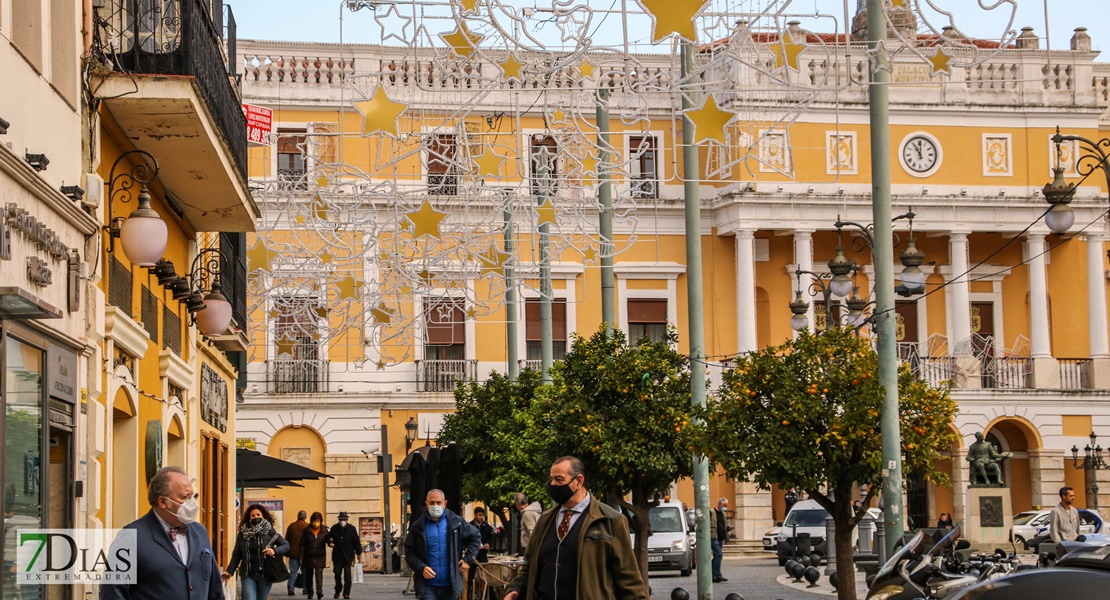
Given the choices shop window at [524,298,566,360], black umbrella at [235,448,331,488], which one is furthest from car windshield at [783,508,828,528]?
black umbrella at [235,448,331,488]

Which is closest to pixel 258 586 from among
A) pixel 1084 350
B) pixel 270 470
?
pixel 270 470

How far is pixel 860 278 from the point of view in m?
55.0

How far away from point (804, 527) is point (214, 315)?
86.2 ft

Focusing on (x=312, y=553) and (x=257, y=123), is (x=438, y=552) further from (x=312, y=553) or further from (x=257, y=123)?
(x=312, y=553)

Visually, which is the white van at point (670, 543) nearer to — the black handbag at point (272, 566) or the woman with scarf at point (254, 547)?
the black handbag at point (272, 566)

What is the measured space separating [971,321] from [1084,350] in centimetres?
380

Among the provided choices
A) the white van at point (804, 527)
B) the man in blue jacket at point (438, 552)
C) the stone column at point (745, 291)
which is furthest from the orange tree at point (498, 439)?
the stone column at point (745, 291)

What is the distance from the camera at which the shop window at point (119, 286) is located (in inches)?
560

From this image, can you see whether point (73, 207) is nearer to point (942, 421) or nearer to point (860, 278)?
point (942, 421)

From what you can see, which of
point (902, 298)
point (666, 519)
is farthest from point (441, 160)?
point (902, 298)

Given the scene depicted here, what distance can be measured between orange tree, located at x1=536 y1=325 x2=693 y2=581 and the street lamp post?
3320 centimetres

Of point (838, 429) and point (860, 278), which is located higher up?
point (860, 278)

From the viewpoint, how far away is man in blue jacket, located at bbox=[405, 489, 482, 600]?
14.9 metres

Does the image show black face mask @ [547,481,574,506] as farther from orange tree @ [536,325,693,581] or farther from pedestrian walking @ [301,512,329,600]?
pedestrian walking @ [301,512,329,600]
